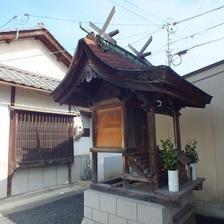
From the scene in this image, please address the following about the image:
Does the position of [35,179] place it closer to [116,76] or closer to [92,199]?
[92,199]

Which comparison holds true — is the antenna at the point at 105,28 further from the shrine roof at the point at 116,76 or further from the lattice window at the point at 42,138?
the lattice window at the point at 42,138

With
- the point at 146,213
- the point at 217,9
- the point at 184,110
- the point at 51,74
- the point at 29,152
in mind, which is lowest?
the point at 146,213

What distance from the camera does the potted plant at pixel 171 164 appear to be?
3694mm

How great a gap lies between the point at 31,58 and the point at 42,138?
3409 millimetres

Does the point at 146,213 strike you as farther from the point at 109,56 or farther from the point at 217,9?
the point at 217,9

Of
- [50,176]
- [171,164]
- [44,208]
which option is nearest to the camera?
[171,164]

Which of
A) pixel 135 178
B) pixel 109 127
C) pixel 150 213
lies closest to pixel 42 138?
pixel 109 127

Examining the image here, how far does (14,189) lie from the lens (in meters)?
7.53

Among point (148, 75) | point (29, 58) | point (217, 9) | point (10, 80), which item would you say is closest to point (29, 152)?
point (10, 80)

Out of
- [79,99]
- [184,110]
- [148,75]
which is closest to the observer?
[148,75]

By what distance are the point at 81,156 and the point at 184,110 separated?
5.33m

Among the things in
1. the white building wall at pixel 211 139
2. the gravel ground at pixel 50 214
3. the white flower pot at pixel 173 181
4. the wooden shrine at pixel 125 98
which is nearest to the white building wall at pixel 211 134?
the white building wall at pixel 211 139

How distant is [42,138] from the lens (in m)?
8.34

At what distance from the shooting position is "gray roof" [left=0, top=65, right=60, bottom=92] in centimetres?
745
